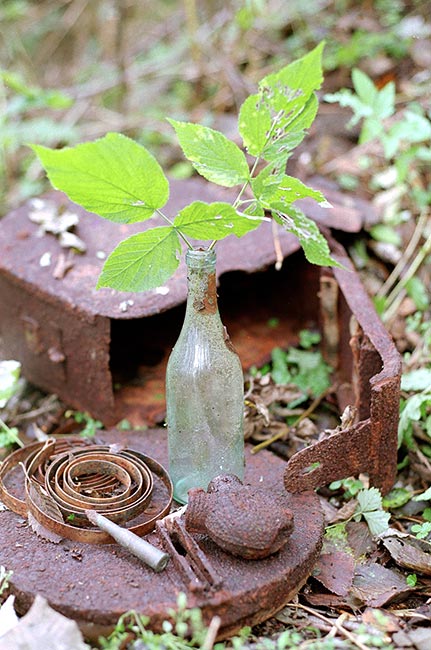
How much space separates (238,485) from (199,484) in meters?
0.26

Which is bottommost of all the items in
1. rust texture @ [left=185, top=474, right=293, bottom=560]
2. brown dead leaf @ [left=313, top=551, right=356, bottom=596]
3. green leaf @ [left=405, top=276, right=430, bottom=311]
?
green leaf @ [left=405, top=276, right=430, bottom=311]

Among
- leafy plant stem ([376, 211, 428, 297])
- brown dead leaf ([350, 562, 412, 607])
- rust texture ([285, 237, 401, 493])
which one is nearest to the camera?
brown dead leaf ([350, 562, 412, 607])

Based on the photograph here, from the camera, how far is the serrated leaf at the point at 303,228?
201 centimetres

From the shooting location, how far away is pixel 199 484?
2365 mm

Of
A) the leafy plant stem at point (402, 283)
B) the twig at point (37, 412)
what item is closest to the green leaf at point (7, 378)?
the twig at point (37, 412)

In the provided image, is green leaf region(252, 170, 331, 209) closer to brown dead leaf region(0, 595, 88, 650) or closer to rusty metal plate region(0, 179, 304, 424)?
rusty metal plate region(0, 179, 304, 424)

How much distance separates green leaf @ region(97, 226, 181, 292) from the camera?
2068 millimetres

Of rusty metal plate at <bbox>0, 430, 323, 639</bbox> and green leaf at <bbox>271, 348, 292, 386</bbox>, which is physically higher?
rusty metal plate at <bbox>0, 430, 323, 639</bbox>

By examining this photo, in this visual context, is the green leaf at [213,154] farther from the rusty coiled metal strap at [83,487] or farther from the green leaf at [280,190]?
the rusty coiled metal strap at [83,487]

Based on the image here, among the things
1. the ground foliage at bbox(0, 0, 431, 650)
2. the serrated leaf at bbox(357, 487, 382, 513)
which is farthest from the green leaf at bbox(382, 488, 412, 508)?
the serrated leaf at bbox(357, 487, 382, 513)

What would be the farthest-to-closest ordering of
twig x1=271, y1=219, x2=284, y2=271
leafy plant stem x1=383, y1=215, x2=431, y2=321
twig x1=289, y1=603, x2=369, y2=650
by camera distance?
leafy plant stem x1=383, y1=215, x2=431, y2=321, twig x1=271, y1=219, x2=284, y2=271, twig x1=289, y1=603, x2=369, y2=650

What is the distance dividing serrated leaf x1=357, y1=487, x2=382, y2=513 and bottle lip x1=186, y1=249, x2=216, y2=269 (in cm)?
90

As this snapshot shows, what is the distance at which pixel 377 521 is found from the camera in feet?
7.73

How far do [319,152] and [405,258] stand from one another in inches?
37.4
